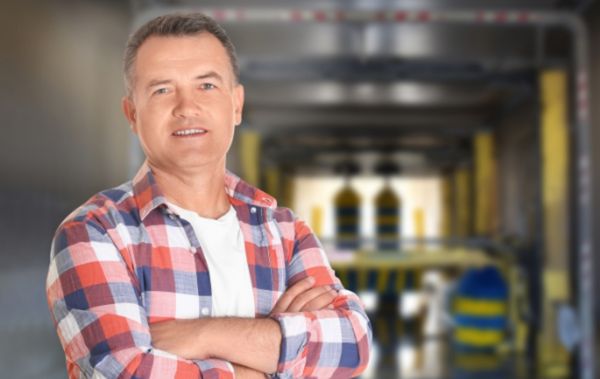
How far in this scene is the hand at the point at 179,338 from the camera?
0.95 meters

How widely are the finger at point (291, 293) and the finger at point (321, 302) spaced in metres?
0.02

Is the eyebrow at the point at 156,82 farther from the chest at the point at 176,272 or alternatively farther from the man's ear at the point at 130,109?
the chest at the point at 176,272

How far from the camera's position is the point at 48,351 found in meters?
2.61

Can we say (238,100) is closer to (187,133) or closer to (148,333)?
(187,133)

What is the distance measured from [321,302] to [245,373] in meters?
0.17

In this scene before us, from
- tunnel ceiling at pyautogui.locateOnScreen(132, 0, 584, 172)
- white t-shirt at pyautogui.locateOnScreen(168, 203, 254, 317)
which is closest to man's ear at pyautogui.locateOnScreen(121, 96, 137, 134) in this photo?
white t-shirt at pyautogui.locateOnScreen(168, 203, 254, 317)

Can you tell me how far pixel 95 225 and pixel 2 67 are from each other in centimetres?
140

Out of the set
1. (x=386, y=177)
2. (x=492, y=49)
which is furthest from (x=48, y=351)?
(x=386, y=177)

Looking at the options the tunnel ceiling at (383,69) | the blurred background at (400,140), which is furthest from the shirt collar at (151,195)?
the tunnel ceiling at (383,69)

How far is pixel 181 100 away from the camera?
0.94m

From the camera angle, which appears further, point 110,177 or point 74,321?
point 110,177

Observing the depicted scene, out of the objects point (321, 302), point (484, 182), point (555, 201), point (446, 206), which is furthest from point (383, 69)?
point (446, 206)

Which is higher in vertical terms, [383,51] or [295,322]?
[383,51]

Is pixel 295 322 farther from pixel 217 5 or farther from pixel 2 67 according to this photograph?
pixel 217 5
